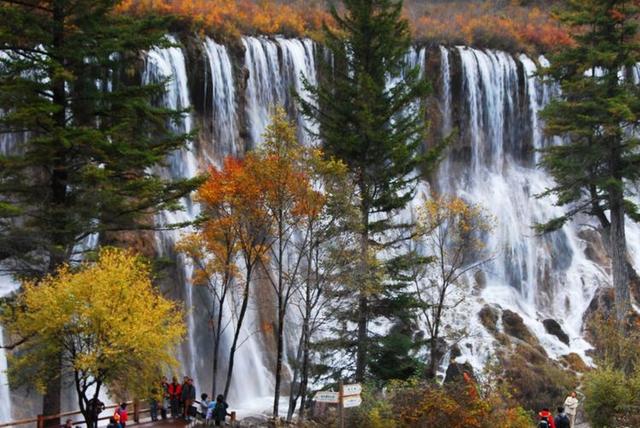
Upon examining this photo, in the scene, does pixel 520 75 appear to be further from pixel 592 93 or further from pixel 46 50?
pixel 46 50

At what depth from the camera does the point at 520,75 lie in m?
55.0

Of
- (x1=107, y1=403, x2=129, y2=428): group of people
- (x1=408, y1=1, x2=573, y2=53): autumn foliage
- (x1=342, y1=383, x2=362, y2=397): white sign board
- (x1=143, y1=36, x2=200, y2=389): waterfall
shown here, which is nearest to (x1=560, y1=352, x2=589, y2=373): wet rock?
(x1=143, y1=36, x2=200, y2=389): waterfall

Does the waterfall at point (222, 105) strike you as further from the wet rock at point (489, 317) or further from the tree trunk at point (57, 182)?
the tree trunk at point (57, 182)

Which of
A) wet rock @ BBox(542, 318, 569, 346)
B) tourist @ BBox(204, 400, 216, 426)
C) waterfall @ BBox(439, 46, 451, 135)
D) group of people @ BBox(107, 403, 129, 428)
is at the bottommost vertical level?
tourist @ BBox(204, 400, 216, 426)

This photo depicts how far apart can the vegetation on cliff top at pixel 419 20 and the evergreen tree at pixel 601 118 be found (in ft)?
27.0

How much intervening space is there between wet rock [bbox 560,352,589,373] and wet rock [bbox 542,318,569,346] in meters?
1.86

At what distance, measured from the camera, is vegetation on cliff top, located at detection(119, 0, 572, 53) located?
45.4 meters

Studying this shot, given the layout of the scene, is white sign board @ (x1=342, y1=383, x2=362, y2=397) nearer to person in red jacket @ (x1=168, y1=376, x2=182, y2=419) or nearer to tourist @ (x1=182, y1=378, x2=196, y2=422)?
tourist @ (x1=182, y1=378, x2=196, y2=422)

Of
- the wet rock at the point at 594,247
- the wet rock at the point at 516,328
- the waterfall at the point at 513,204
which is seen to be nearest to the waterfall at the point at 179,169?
the waterfall at the point at 513,204

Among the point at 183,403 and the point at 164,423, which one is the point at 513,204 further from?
the point at 164,423

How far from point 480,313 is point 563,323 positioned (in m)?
6.18

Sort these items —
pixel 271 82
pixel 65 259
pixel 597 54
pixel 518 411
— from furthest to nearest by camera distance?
pixel 271 82
pixel 597 54
pixel 518 411
pixel 65 259

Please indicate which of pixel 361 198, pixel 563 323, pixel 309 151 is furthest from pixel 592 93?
pixel 563 323

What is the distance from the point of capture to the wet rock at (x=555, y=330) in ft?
133
